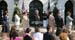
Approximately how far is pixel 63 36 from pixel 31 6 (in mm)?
21336

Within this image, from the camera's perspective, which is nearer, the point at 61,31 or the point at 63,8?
the point at 61,31

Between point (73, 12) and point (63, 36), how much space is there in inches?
832

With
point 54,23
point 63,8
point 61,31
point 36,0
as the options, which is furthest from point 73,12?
point 61,31

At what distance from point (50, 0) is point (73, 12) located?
93.9 inches

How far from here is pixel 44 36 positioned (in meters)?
16.7

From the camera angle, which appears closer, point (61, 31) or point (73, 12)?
point (61, 31)

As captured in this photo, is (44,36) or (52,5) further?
(52,5)

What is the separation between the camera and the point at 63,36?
16719mm

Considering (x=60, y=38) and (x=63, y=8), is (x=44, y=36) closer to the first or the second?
(x=60, y=38)

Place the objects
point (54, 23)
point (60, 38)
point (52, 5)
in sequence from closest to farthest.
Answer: point (60, 38)
point (54, 23)
point (52, 5)

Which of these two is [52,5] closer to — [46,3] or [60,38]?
[46,3]

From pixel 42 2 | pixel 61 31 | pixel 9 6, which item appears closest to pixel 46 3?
pixel 42 2

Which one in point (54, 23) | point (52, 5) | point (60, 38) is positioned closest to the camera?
point (60, 38)

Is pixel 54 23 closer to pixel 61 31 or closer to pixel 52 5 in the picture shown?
pixel 61 31
